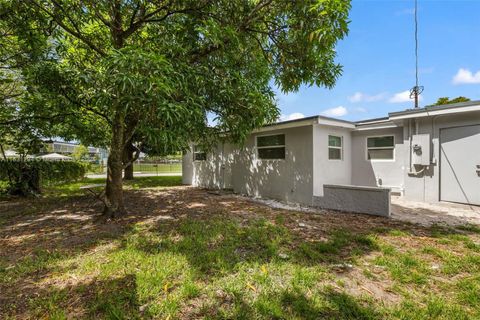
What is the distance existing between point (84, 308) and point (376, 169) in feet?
30.7

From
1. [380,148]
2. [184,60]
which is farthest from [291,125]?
[184,60]

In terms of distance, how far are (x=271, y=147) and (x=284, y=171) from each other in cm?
108

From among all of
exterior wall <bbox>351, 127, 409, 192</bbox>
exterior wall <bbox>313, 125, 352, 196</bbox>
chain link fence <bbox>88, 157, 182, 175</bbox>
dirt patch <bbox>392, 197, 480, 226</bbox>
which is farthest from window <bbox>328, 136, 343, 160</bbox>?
chain link fence <bbox>88, 157, 182, 175</bbox>

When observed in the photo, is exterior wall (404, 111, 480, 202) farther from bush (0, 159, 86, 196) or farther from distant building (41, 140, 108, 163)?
bush (0, 159, 86, 196)

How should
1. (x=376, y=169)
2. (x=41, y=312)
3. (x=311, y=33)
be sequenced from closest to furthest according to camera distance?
1. (x=41, y=312)
2. (x=311, y=33)
3. (x=376, y=169)

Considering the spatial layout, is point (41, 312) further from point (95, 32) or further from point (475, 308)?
point (95, 32)

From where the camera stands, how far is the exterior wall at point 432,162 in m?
6.69

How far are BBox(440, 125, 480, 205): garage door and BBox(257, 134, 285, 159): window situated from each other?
4.68 m

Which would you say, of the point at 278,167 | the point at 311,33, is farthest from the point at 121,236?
the point at 278,167

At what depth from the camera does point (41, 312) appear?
2.22 m

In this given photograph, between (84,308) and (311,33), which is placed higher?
(311,33)

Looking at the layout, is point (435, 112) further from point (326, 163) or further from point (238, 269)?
point (238, 269)

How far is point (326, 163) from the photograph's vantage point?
7.67 meters

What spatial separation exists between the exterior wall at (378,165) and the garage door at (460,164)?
110cm
